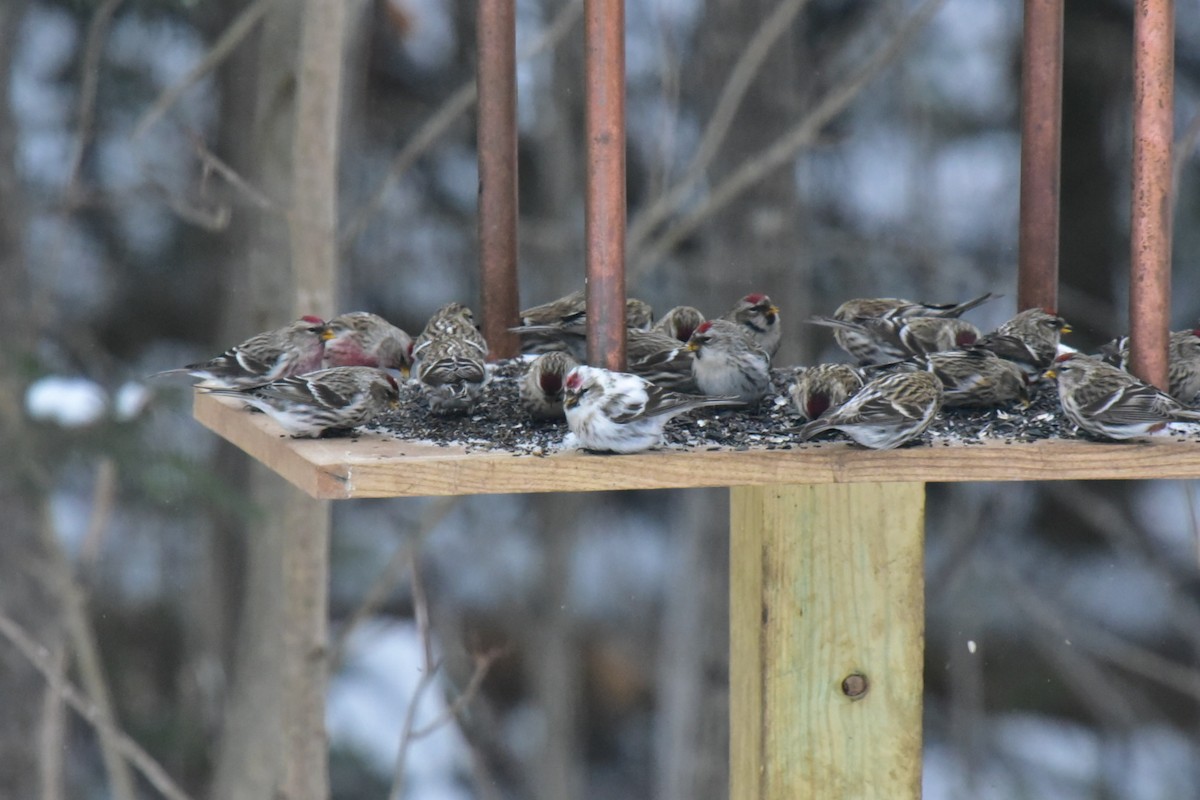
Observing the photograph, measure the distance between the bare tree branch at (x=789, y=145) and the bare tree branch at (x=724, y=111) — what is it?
0.08 meters

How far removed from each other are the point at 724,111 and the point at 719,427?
304cm

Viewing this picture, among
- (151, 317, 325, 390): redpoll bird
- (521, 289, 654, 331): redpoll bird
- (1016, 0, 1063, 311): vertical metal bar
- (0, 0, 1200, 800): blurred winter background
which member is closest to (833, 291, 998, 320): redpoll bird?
(1016, 0, 1063, 311): vertical metal bar

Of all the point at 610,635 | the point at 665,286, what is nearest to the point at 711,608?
the point at 610,635

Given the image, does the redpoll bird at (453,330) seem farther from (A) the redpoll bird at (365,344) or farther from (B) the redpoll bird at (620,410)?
(B) the redpoll bird at (620,410)

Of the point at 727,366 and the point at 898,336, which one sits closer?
the point at 727,366

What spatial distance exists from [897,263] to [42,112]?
3448 mm

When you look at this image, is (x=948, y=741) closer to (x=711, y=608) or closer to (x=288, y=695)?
(x=711, y=608)

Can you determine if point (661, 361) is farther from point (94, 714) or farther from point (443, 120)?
point (94, 714)

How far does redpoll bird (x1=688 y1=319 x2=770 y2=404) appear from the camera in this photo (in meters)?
3.05

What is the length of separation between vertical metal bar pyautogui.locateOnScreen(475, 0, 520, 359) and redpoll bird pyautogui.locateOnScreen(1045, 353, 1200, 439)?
1286 mm

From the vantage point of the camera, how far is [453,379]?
9.73ft

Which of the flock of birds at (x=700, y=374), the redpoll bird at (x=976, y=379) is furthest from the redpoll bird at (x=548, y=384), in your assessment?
the redpoll bird at (x=976, y=379)

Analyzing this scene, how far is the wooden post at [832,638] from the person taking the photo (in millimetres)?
2949

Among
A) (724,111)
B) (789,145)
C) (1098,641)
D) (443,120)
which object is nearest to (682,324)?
A: (443,120)
